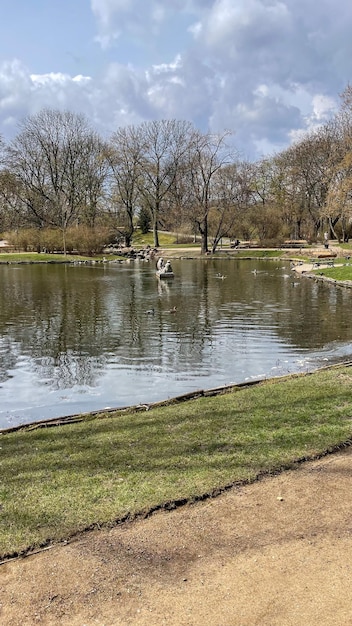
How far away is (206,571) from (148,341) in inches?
387

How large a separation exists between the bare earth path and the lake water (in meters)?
4.09

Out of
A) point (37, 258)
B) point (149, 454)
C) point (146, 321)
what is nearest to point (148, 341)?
point (146, 321)

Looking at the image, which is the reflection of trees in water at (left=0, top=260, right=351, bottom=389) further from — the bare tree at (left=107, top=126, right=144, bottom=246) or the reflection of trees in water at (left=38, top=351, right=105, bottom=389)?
the bare tree at (left=107, top=126, right=144, bottom=246)

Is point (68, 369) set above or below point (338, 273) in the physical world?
below

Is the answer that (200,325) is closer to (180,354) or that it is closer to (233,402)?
(180,354)

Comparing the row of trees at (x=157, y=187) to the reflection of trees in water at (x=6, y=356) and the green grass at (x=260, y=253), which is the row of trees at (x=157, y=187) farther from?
the reflection of trees in water at (x=6, y=356)

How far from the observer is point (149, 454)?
5.03 m

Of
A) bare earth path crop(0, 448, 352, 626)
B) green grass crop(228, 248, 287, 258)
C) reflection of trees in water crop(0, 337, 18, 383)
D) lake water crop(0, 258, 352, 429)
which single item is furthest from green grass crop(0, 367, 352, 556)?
green grass crop(228, 248, 287, 258)

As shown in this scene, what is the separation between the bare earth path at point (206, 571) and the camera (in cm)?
287

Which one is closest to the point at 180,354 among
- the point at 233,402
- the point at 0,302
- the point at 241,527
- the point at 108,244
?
the point at 233,402

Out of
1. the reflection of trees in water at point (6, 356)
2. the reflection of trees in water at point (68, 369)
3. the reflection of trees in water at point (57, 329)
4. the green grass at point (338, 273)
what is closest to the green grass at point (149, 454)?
the reflection of trees in water at point (68, 369)

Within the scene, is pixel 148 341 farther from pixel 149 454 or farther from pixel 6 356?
pixel 149 454

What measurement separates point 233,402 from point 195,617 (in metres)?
4.04

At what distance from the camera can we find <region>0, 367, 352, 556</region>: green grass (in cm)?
400
